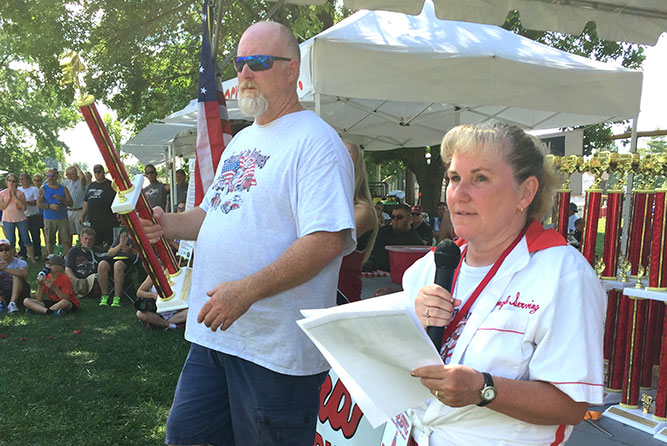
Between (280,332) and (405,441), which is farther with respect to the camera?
(280,332)

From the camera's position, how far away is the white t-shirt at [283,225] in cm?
184

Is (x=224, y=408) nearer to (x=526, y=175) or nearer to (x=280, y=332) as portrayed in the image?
(x=280, y=332)

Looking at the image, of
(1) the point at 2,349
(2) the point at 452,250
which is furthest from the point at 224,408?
(1) the point at 2,349

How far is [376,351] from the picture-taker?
1.21 meters

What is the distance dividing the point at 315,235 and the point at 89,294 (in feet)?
25.7

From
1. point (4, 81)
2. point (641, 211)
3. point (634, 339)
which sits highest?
point (4, 81)

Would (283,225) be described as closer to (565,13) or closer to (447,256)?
(447,256)

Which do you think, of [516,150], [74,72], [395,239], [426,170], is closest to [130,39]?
[426,170]

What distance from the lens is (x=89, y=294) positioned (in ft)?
27.8

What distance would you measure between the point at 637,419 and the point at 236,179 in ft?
9.07

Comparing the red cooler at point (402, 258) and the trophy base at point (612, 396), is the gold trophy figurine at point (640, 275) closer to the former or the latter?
the trophy base at point (612, 396)

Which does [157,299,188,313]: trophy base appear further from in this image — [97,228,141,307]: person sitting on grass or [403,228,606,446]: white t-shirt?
[97,228,141,307]: person sitting on grass

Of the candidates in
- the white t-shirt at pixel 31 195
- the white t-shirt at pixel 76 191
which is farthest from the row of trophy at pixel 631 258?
the white t-shirt at pixel 31 195

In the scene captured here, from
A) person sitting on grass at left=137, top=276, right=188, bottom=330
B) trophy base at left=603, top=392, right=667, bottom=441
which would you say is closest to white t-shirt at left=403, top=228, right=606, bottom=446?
trophy base at left=603, top=392, right=667, bottom=441
